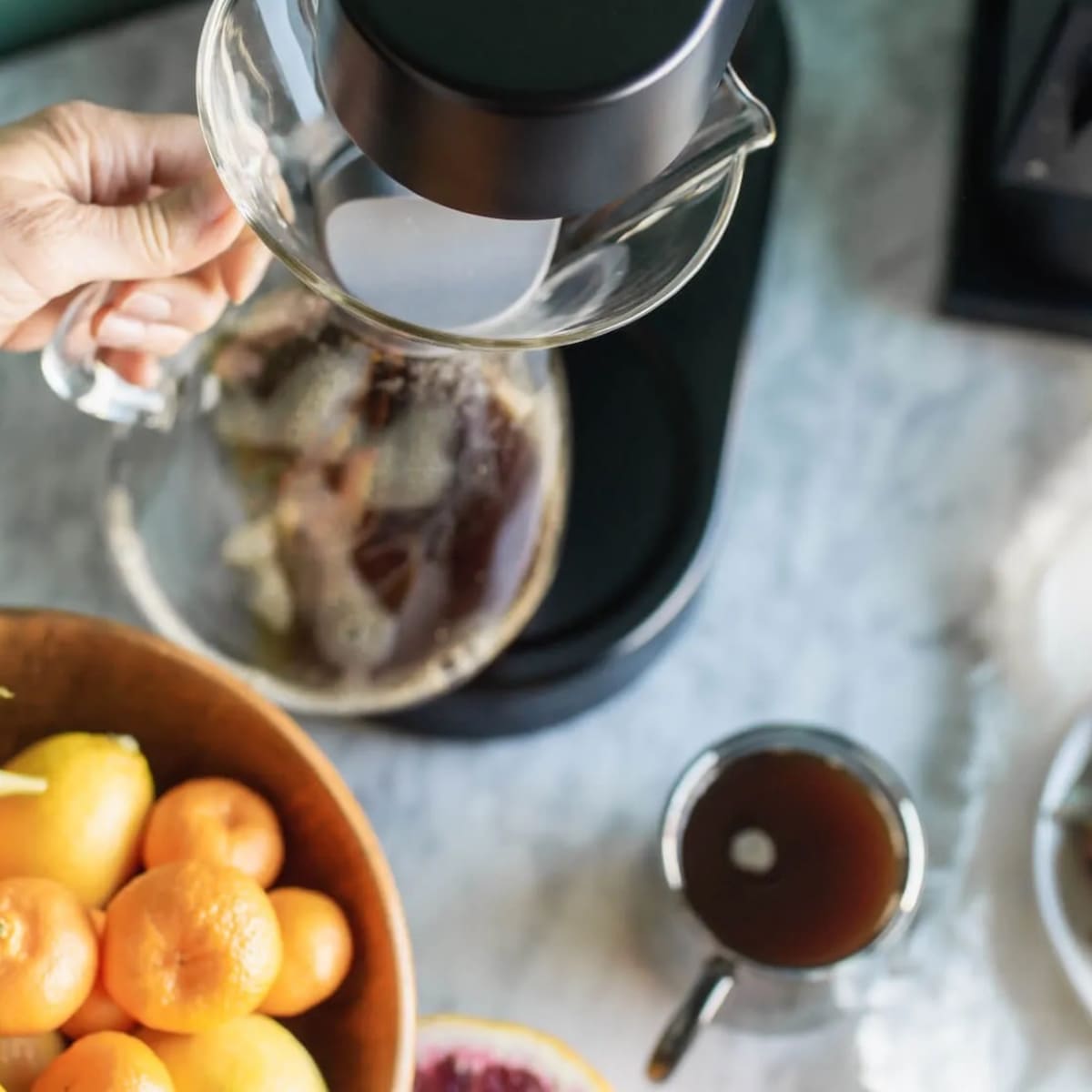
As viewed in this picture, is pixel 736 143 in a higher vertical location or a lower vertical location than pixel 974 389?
higher

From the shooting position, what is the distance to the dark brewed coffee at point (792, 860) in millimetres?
640

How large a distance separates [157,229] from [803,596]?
0.41m

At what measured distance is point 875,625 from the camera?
0.76 m

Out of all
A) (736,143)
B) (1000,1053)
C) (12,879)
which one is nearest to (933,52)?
(736,143)

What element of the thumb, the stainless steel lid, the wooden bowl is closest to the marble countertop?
the wooden bowl

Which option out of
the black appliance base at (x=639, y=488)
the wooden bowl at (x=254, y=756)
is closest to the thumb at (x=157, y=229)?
the wooden bowl at (x=254, y=756)

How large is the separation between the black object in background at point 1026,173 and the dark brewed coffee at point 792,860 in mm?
322

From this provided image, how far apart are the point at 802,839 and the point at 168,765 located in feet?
1.00

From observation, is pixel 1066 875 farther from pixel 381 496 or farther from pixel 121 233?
pixel 121 233

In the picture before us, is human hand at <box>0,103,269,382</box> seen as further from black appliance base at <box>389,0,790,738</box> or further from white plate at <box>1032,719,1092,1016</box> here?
white plate at <box>1032,719,1092,1016</box>

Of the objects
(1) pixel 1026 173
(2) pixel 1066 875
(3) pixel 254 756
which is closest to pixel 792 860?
(2) pixel 1066 875

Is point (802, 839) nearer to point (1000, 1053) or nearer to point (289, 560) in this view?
point (1000, 1053)

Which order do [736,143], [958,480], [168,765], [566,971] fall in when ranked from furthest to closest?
1. [958,480]
2. [566,971]
3. [168,765]
4. [736,143]

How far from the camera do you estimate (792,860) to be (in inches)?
26.0
